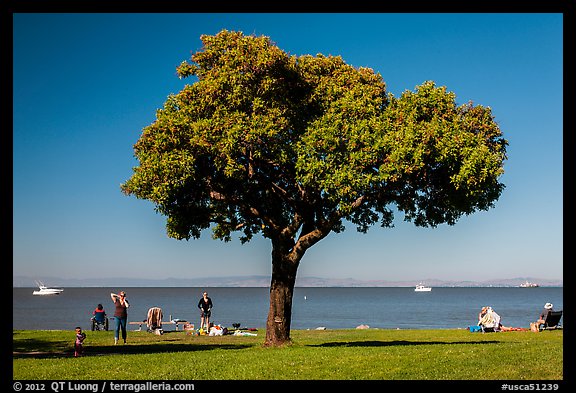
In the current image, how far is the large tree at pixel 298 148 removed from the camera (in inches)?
1001

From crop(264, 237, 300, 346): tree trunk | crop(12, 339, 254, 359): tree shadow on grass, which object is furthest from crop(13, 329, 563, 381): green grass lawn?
crop(264, 237, 300, 346): tree trunk

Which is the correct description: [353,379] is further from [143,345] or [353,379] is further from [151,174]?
A: [143,345]

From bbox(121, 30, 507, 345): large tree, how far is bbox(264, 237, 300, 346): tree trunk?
46 mm

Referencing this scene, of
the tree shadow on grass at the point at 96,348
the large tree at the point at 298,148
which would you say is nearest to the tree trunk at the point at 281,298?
the large tree at the point at 298,148

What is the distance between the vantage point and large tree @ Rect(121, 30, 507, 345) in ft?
83.4

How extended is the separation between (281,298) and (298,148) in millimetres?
7089

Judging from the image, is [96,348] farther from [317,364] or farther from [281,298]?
[317,364]

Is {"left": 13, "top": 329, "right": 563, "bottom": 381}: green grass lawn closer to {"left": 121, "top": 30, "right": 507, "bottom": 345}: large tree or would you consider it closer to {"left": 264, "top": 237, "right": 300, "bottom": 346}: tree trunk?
{"left": 264, "top": 237, "right": 300, "bottom": 346}: tree trunk

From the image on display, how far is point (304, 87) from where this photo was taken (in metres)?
27.7
